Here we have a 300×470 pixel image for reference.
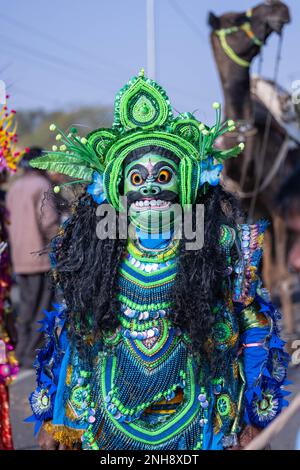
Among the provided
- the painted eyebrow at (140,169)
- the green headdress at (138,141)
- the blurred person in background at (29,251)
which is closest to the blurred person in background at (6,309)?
the green headdress at (138,141)

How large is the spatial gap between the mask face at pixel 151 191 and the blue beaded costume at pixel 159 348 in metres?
0.04

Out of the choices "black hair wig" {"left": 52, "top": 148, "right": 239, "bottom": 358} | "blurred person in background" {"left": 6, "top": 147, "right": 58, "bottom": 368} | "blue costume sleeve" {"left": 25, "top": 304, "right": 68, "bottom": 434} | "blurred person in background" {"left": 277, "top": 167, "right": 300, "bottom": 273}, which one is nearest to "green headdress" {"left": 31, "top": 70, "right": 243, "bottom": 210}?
"black hair wig" {"left": 52, "top": 148, "right": 239, "bottom": 358}

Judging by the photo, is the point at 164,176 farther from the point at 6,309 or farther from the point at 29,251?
the point at 29,251

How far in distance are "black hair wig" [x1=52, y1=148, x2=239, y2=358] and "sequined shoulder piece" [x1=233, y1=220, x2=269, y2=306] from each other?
0.19ft

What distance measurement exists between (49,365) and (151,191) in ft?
2.65

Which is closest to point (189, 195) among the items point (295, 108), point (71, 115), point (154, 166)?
point (154, 166)

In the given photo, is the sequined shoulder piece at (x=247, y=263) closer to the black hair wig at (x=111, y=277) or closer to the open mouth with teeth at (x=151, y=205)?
the black hair wig at (x=111, y=277)

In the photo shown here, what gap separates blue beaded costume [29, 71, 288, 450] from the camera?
10.2 ft

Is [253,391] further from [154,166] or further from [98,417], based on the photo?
[154,166]

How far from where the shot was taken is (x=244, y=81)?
8078 millimetres

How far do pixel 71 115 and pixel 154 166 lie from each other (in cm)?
3402

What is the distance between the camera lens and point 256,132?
27.7ft

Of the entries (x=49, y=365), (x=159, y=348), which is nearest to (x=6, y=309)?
(x=49, y=365)

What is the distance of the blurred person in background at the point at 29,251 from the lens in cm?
722
